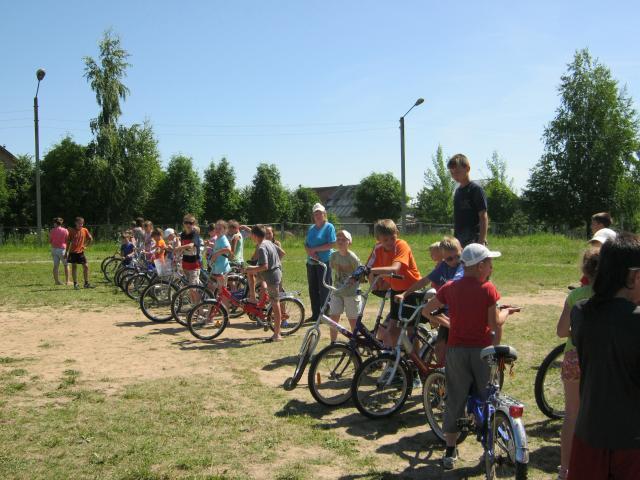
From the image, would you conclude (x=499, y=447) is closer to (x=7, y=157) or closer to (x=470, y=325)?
(x=470, y=325)

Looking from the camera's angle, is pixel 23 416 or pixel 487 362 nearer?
pixel 487 362

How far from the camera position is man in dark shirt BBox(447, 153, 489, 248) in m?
5.65

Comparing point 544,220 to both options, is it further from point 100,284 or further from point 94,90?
point 100,284

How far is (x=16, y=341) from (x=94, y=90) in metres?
34.0

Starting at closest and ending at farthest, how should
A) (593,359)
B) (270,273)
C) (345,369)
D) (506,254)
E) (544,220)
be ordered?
(593,359)
(345,369)
(270,273)
(506,254)
(544,220)

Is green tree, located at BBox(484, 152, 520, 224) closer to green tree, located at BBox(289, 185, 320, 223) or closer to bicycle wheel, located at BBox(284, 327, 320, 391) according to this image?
green tree, located at BBox(289, 185, 320, 223)

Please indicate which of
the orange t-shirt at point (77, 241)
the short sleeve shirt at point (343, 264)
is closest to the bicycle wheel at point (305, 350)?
the short sleeve shirt at point (343, 264)

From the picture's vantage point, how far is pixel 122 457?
4.47 meters

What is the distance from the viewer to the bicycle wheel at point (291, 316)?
9.20 m

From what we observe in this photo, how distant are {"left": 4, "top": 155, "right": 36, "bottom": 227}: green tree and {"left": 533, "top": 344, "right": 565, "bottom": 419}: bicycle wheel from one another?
4316cm

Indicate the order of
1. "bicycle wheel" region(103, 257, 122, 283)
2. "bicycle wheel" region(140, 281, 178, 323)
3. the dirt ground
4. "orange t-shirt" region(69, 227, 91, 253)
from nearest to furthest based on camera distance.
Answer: the dirt ground → "bicycle wheel" region(140, 281, 178, 323) → "orange t-shirt" region(69, 227, 91, 253) → "bicycle wheel" region(103, 257, 122, 283)

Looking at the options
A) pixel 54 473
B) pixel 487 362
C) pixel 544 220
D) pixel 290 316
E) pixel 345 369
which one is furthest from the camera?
pixel 544 220

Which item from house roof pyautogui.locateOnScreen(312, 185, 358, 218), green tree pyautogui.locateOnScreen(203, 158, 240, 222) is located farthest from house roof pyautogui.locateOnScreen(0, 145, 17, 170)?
house roof pyautogui.locateOnScreen(312, 185, 358, 218)

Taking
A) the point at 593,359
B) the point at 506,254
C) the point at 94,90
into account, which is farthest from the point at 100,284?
the point at 94,90
